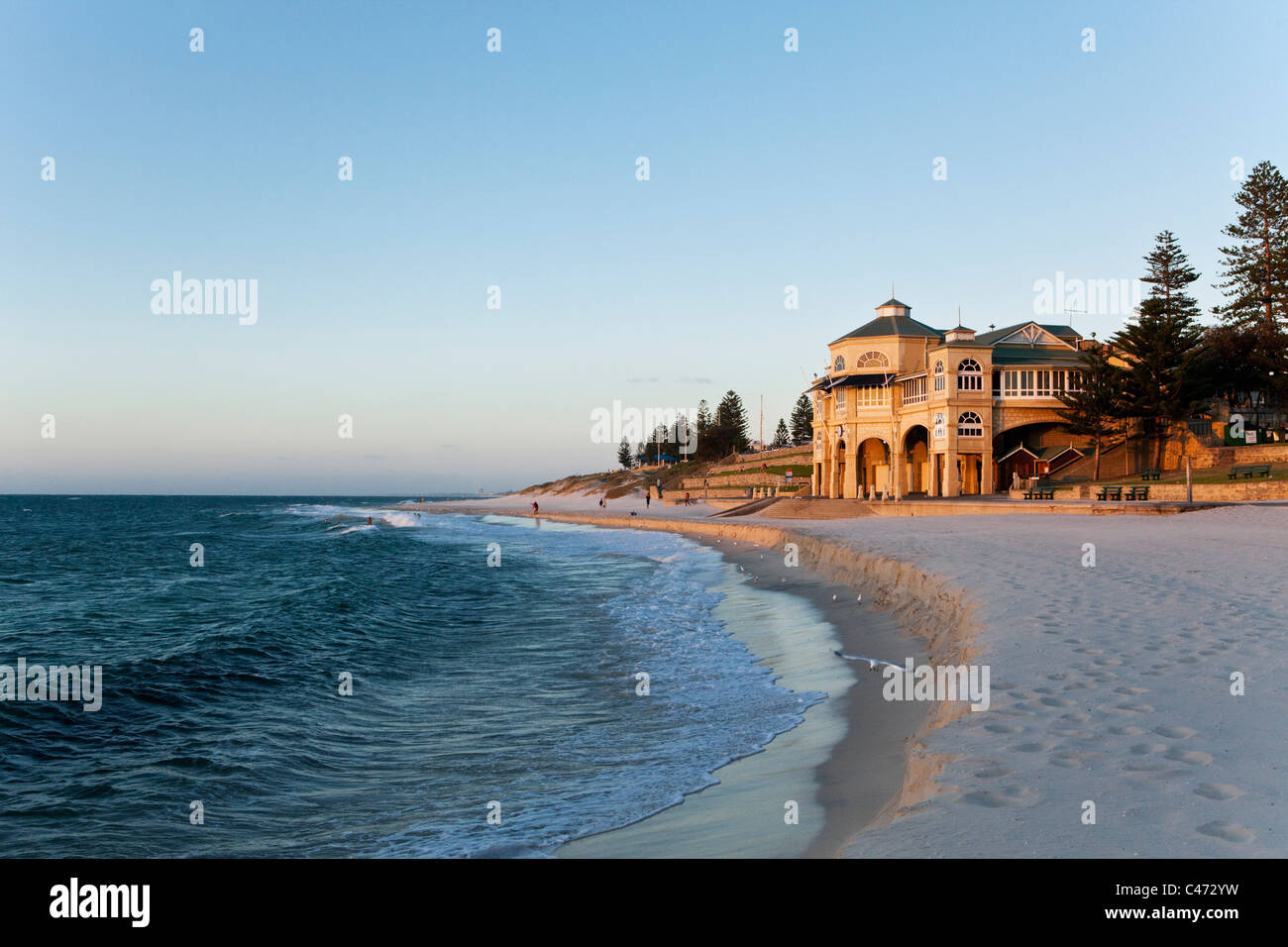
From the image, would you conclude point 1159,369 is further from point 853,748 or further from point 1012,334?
point 853,748

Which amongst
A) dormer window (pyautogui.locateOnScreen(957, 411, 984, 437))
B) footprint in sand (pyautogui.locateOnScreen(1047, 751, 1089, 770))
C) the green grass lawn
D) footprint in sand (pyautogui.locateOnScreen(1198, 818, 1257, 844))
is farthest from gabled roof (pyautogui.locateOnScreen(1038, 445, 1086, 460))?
footprint in sand (pyautogui.locateOnScreen(1198, 818, 1257, 844))

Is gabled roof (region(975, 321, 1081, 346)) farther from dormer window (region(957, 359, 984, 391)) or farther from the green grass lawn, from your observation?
the green grass lawn

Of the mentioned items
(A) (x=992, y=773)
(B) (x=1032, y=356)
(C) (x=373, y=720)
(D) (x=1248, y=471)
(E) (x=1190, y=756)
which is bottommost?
(C) (x=373, y=720)

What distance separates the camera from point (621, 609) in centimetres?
1798

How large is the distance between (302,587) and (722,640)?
15.4 meters

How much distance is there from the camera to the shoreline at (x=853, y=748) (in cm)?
524

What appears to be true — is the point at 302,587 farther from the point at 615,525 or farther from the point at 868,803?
the point at 615,525

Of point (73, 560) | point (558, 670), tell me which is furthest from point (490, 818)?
point (73, 560)

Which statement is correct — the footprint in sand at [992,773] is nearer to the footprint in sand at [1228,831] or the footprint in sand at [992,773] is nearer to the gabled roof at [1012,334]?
the footprint in sand at [1228,831]

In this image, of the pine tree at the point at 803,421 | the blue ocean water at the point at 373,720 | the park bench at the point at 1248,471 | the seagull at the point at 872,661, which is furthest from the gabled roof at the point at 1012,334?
the pine tree at the point at 803,421

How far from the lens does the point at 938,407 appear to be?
144 feet

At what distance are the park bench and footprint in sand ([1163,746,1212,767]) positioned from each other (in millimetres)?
31904

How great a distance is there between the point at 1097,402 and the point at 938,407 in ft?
24.9

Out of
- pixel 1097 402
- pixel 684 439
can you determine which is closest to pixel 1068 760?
pixel 1097 402
